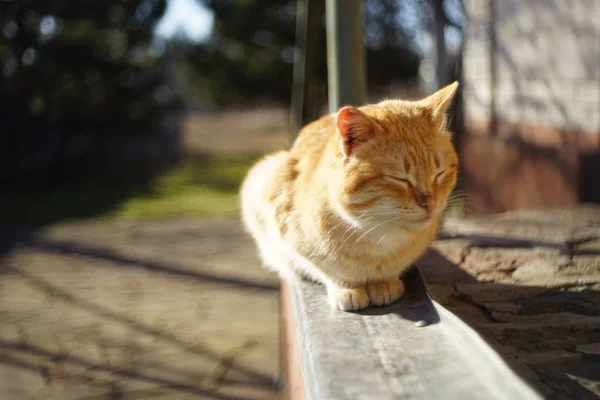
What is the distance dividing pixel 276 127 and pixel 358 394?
15.5 metres

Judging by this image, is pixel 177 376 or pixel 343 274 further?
pixel 177 376

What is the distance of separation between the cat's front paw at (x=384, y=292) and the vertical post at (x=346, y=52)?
4.21 feet

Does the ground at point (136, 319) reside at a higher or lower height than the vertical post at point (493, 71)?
lower

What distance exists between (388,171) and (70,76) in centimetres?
1029

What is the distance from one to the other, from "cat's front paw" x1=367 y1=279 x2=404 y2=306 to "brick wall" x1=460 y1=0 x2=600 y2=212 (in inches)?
82.5

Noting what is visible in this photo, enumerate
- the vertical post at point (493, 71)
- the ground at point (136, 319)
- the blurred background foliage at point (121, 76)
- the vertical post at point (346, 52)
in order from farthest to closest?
the blurred background foliage at point (121, 76), the vertical post at point (493, 71), the ground at point (136, 319), the vertical post at point (346, 52)

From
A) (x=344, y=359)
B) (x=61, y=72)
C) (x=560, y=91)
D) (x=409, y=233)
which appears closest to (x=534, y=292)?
(x=409, y=233)

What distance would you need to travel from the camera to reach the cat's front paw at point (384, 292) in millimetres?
1932

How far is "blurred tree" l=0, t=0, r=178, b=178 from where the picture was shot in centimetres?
1024

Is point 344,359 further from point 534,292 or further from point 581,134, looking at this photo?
point 581,134

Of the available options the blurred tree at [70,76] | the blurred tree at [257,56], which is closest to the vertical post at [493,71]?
the blurred tree at [257,56]

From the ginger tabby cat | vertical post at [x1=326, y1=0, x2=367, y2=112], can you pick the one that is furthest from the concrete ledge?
vertical post at [x1=326, y1=0, x2=367, y2=112]

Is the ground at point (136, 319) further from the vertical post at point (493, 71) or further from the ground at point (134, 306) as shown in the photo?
the vertical post at point (493, 71)

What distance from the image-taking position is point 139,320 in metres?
3.98
